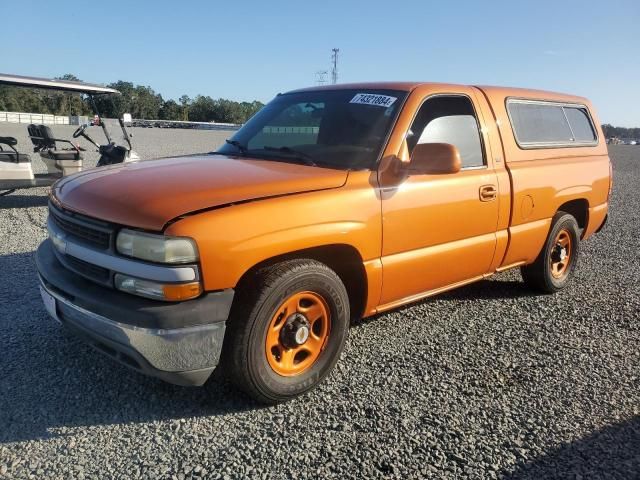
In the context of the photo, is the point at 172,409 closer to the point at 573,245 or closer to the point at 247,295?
the point at 247,295

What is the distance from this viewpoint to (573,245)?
17.4 ft

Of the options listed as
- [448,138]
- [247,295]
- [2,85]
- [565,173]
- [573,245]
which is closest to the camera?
[247,295]

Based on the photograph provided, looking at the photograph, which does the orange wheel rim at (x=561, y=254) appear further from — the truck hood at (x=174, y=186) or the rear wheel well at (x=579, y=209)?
the truck hood at (x=174, y=186)

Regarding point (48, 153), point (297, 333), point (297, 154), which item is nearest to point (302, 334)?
point (297, 333)

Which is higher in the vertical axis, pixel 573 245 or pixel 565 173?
pixel 565 173

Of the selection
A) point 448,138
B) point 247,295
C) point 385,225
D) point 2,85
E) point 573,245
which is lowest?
point 573,245

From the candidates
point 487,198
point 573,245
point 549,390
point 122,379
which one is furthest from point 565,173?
point 122,379

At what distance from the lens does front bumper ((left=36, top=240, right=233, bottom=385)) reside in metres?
2.50

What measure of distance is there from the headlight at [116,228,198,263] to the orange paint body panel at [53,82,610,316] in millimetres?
41

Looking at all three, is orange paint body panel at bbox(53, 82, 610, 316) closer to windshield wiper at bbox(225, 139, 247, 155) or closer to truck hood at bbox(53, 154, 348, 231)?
truck hood at bbox(53, 154, 348, 231)

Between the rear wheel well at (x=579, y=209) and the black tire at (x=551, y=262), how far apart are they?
0.45 feet

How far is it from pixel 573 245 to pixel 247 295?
3909mm

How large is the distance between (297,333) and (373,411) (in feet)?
2.00

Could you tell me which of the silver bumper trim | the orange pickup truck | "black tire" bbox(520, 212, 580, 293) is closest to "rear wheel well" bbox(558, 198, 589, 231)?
"black tire" bbox(520, 212, 580, 293)
